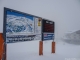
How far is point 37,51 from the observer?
198cm

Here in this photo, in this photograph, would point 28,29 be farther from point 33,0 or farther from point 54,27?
point 54,27

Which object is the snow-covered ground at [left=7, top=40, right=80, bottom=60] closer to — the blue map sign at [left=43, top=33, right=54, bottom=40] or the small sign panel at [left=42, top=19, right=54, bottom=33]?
the blue map sign at [left=43, top=33, right=54, bottom=40]

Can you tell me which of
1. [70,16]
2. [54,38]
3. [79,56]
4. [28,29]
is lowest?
[79,56]

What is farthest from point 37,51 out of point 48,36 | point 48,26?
point 48,26

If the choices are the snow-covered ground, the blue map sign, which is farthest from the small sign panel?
the snow-covered ground

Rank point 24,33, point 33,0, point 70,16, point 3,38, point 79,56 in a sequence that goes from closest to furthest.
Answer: point 3,38, point 24,33, point 33,0, point 79,56, point 70,16

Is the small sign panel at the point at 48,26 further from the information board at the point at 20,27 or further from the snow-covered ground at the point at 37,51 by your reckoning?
the snow-covered ground at the point at 37,51

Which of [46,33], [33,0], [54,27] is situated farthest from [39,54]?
[33,0]

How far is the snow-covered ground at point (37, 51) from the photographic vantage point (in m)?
1.59

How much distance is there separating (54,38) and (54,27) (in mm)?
242

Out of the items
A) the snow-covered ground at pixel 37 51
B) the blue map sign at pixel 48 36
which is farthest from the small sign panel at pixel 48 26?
the snow-covered ground at pixel 37 51

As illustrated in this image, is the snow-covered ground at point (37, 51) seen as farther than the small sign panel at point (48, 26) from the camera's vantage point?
No

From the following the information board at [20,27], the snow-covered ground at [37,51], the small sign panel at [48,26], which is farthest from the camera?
the small sign panel at [48,26]

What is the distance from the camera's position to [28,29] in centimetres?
177
